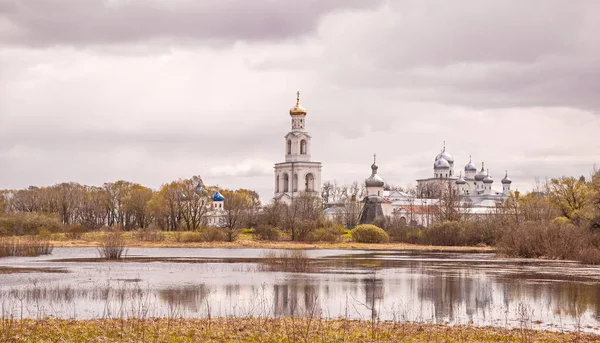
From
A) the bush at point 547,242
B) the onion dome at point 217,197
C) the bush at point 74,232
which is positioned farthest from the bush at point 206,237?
the onion dome at point 217,197

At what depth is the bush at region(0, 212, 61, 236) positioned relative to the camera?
246ft

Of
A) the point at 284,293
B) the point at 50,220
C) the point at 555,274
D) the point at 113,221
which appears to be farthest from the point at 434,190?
the point at 284,293

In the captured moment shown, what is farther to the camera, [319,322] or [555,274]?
[555,274]

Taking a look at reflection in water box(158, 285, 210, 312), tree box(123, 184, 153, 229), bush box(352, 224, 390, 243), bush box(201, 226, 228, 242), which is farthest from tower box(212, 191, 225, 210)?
reflection in water box(158, 285, 210, 312)

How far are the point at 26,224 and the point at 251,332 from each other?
61.1m

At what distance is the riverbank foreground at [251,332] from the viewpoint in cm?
1805

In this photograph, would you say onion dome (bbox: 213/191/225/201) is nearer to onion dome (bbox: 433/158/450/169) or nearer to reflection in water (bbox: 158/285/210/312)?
onion dome (bbox: 433/158/450/169)

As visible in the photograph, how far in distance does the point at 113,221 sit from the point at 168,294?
85.5 metres

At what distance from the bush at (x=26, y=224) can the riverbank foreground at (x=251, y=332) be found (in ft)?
186

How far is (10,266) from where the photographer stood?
40625mm

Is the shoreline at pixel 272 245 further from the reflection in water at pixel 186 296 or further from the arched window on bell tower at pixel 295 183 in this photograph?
the arched window on bell tower at pixel 295 183

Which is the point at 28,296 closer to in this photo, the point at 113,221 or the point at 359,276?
the point at 359,276

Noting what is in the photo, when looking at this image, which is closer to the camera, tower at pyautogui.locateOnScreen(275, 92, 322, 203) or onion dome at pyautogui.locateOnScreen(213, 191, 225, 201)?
tower at pyautogui.locateOnScreen(275, 92, 322, 203)

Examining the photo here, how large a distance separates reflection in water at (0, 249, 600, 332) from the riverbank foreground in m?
0.90
